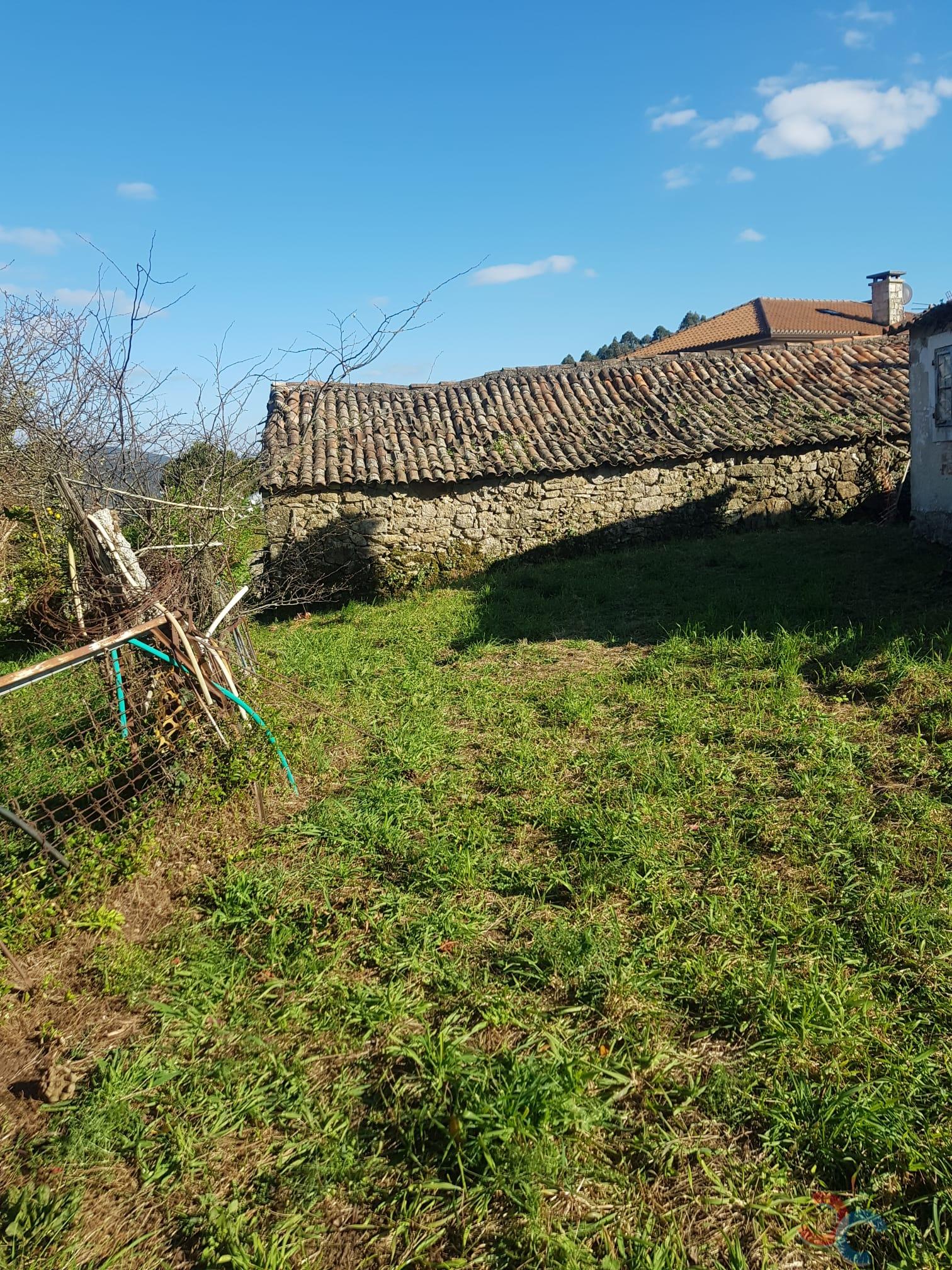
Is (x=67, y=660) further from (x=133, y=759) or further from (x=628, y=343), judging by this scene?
(x=628, y=343)

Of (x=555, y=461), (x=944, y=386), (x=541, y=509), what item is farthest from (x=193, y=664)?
(x=944, y=386)

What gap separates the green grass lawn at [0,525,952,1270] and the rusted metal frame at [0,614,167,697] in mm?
1314

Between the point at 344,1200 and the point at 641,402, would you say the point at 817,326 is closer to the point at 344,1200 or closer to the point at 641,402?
the point at 641,402

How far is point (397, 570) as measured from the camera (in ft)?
42.5

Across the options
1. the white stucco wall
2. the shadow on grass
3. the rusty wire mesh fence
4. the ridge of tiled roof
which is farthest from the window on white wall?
the rusty wire mesh fence

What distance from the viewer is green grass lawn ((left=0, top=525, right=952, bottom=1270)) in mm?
2357

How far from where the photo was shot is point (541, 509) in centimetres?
1365

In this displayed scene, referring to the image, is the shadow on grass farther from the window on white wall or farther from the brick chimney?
the brick chimney

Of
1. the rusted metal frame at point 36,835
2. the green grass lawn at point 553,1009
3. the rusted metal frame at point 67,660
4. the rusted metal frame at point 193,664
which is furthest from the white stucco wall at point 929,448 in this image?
the rusted metal frame at point 36,835

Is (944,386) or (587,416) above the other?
(587,416)

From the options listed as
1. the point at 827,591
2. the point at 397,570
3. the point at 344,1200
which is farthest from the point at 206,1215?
the point at 397,570

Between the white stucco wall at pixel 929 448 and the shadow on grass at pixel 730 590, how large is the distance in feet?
1.22

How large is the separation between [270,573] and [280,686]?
225 inches

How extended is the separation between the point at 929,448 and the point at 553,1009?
1042cm
